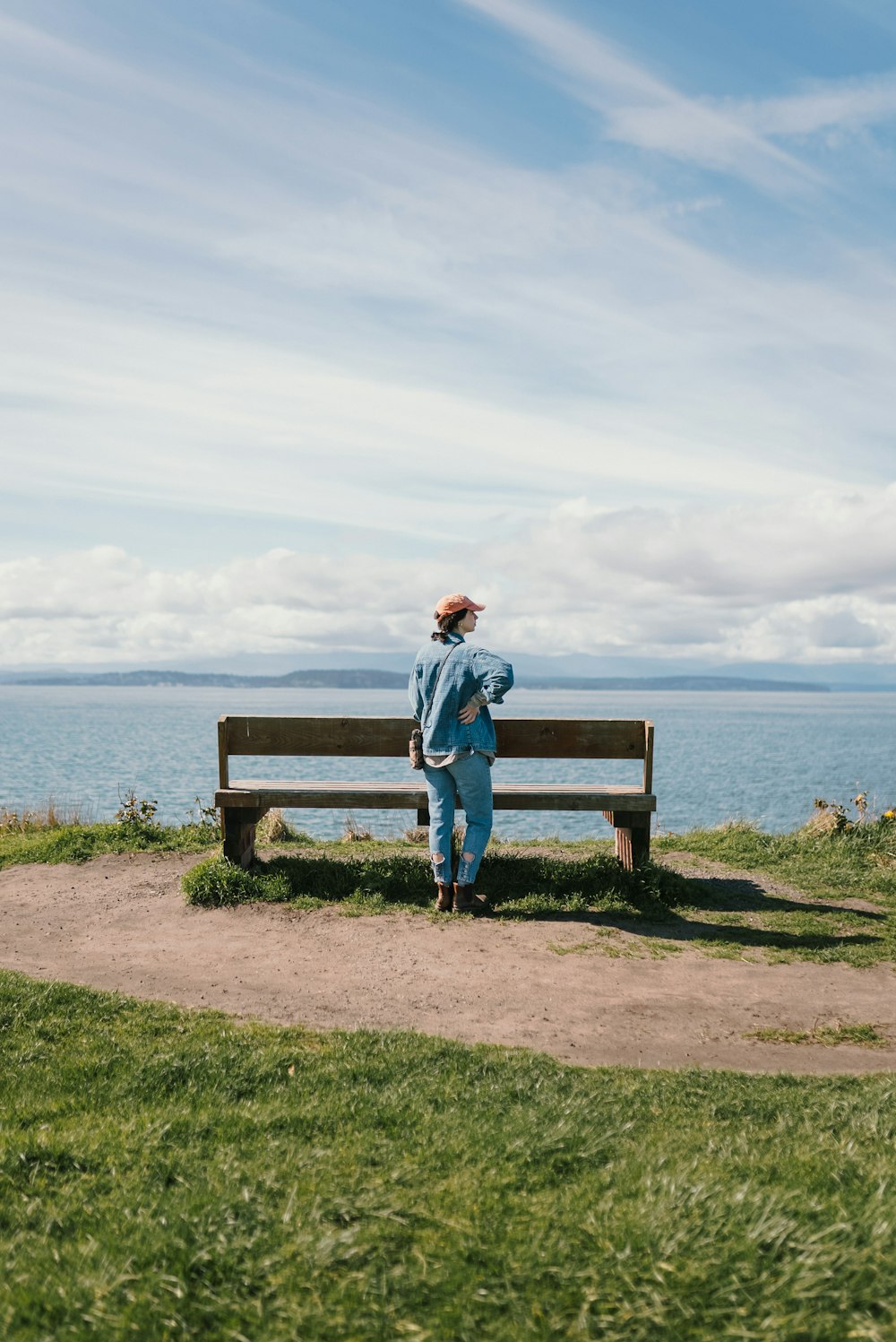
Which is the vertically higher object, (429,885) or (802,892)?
(429,885)

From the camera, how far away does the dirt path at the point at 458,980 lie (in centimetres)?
520

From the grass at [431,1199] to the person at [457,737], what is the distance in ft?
10.2

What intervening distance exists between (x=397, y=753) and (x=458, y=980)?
8.85 feet

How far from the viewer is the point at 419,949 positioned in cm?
677

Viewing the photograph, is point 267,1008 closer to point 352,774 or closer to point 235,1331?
point 235,1331

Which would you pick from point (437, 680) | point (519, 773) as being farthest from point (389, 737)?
point (519, 773)

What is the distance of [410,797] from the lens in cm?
838

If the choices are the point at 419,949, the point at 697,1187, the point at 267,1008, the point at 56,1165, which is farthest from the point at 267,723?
the point at 697,1187

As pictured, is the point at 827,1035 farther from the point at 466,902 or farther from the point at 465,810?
the point at 465,810

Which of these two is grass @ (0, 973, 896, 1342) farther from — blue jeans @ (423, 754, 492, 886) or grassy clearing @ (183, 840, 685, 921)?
grassy clearing @ (183, 840, 685, 921)

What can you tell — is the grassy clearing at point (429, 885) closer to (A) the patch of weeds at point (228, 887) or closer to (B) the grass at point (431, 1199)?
(A) the patch of weeds at point (228, 887)

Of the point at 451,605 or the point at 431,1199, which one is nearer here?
the point at 431,1199

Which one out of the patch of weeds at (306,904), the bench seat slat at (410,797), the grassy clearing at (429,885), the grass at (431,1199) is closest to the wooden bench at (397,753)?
the bench seat slat at (410,797)

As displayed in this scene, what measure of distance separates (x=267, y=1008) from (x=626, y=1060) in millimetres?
1979
